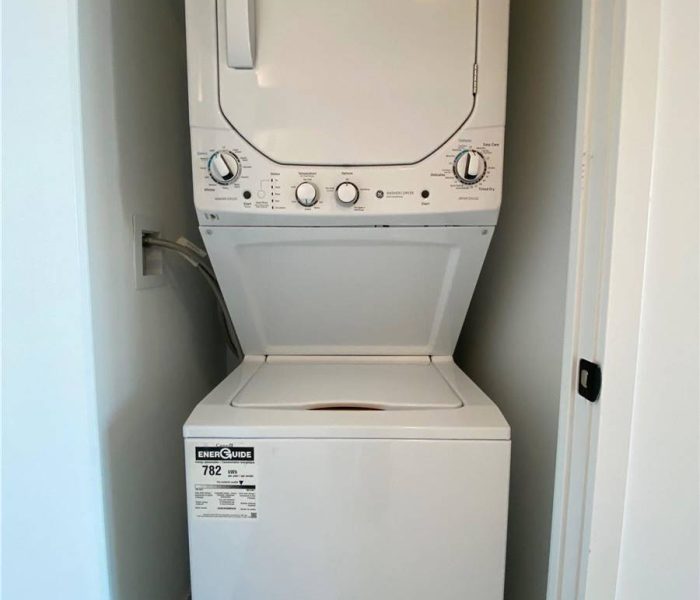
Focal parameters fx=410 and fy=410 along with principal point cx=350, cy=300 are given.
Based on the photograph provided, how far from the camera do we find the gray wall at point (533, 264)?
1.00 m

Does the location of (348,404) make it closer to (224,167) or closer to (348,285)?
(348,285)

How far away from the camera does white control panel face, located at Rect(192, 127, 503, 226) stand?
3.26 ft

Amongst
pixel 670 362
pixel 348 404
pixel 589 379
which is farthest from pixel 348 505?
pixel 670 362

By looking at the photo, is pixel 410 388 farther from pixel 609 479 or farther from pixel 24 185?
pixel 24 185

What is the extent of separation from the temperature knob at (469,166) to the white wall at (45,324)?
32.5 inches

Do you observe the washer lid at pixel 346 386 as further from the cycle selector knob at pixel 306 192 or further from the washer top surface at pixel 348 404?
the cycle selector knob at pixel 306 192

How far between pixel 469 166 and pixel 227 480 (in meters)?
0.90

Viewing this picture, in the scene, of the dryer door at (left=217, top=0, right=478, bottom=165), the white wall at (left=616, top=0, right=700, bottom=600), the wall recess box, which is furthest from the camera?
the wall recess box

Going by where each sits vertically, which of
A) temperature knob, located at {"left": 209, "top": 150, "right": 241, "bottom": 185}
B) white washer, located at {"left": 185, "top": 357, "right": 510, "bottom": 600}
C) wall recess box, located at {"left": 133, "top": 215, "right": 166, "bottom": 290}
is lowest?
white washer, located at {"left": 185, "top": 357, "right": 510, "bottom": 600}

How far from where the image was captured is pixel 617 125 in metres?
0.63

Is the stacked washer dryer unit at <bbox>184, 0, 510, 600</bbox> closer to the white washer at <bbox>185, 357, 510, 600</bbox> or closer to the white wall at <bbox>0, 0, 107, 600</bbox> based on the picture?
the white washer at <bbox>185, 357, 510, 600</bbox>

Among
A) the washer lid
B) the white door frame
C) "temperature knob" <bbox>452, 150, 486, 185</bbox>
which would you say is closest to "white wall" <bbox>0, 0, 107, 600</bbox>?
the washer lid

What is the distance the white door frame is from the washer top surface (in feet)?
0.62

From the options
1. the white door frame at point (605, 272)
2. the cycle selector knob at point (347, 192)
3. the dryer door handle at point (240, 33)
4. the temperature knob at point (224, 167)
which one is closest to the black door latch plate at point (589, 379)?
the white door frame at point (605, 272)
